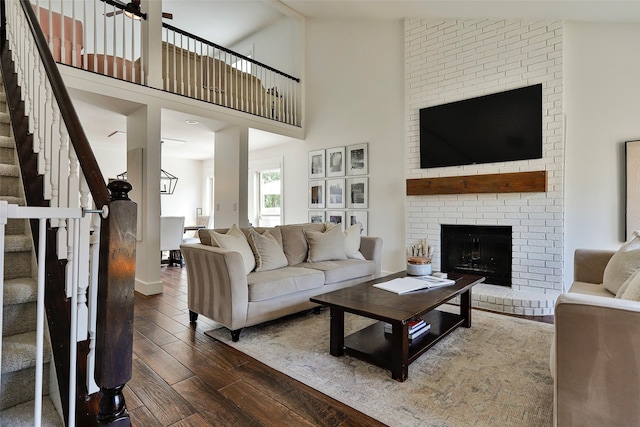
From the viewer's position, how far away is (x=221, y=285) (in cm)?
259

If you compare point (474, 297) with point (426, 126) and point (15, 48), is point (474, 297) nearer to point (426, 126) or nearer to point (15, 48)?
point (426, 126)

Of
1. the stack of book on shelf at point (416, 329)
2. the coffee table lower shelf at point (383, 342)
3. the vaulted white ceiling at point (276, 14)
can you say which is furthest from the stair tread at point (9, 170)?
the stack of book on shelf at point (416, 329)

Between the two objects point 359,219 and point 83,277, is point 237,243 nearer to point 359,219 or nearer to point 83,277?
point 83,277

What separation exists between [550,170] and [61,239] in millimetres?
4230

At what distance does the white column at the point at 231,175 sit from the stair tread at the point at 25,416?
12.8ft

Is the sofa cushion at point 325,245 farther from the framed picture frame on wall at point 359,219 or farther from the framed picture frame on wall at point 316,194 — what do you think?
the framed picture frame on wall at point 316,194

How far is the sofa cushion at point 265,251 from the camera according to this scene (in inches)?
121

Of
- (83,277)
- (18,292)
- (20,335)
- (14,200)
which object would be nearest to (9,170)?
(14,200)

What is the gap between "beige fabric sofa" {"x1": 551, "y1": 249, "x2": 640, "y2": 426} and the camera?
1.13m

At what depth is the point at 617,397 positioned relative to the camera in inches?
45.4

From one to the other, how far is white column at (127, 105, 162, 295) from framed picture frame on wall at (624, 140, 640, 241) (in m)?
5.06

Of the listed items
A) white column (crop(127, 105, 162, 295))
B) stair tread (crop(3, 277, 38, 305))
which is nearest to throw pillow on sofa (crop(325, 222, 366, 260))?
white column (crop(127, 105, 162, 295))

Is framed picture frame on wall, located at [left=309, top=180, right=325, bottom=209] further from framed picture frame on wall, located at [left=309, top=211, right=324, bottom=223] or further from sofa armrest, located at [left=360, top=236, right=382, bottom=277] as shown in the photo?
sofa armrest, located at [left=360, top=236, right=382, bottom=277]

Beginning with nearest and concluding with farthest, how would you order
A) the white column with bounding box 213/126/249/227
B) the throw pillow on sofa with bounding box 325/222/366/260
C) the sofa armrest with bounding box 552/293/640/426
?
the sofa armrest with bounding box 552/293/640/426 → the throw pillow on sofa with bounding box 325/222/366/260 → the white column with bounding box 213/126/249/227
